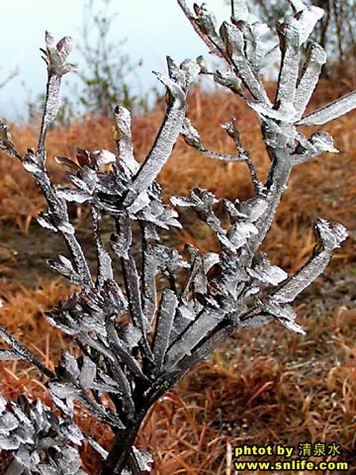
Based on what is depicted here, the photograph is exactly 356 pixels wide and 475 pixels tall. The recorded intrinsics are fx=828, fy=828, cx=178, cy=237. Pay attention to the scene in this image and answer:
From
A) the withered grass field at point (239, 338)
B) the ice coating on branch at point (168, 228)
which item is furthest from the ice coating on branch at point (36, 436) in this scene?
the withered grass field at point (239, 338)

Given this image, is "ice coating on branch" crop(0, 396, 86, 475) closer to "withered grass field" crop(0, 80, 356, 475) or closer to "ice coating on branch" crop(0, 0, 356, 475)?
"ice coating on branch" crop(0, 0, 356, 475)

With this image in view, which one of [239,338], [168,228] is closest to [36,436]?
[168,228]

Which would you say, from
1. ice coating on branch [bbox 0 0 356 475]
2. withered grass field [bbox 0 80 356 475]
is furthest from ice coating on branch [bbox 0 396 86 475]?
withered grass field [bbox 0 80 356 475]

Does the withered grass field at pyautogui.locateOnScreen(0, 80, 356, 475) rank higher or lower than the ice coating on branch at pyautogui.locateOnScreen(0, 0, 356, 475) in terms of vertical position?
lower

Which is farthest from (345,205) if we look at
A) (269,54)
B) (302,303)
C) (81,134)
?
(269,54)

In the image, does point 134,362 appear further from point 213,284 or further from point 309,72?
point 309,72

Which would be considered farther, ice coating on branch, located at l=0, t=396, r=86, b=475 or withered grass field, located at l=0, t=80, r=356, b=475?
withered grass field, located at l=0, t=80, r=356, b=475

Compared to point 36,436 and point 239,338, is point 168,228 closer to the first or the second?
point 36,436

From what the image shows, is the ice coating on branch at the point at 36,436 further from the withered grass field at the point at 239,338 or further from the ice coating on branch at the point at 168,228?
the withered grass field at the point at 239,338
